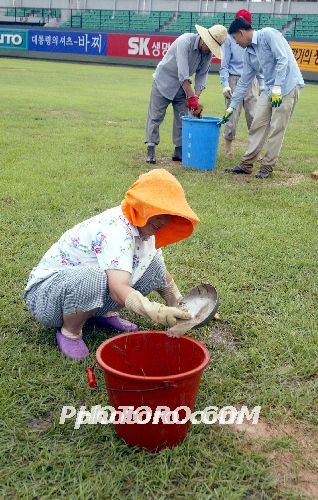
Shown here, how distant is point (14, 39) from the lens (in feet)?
103

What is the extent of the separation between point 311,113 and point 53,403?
37.7 ft

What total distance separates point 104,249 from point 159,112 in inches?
188

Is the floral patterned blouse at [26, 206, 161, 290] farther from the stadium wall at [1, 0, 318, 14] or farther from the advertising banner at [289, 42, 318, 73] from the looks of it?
the stadium wall at [1, 0, 318, 14]

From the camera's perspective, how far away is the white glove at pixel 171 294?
2.82 metres

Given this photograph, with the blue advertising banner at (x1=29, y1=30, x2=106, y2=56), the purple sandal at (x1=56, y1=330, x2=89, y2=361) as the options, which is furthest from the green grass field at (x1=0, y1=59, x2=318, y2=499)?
the blue advertising banner at (x1=29, y1=30, x2=106, y2=56)

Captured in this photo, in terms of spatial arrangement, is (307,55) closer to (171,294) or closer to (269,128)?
(269,128)

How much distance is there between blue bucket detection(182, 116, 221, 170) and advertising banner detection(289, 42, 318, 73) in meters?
18.8

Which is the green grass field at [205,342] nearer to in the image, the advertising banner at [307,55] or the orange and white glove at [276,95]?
the orange and white glove at [276,95]

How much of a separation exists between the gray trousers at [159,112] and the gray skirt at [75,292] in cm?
424

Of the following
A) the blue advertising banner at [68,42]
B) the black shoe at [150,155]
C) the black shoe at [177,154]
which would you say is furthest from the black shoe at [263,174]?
the blue advertising banner at [68,42]

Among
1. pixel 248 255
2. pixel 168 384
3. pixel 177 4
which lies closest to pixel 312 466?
pixel 168 384

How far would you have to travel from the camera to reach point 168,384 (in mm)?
1815

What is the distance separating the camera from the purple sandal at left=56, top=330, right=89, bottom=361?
8.20ft

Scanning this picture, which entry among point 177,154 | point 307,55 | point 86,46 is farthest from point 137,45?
point 177,154
